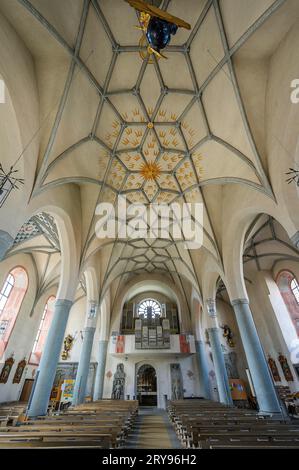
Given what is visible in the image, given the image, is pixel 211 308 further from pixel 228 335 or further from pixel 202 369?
pixel 228 335

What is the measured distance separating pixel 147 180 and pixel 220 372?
429 inches

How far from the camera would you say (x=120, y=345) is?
15797 millimetres

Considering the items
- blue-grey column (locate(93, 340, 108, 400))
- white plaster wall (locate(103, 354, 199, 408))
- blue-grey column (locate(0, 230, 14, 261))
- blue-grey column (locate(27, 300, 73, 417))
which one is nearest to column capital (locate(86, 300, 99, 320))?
blue-grey column (locate(27, 300, 73, 417))

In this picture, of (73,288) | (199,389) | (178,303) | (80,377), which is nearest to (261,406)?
(73,288)

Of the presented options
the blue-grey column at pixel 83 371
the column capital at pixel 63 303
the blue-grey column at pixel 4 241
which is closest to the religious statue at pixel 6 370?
the blue-grey column at pixel 83 371

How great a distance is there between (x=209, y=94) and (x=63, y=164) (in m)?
5.51

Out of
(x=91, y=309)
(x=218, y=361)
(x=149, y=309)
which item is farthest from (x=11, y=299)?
(x=218, y=361)

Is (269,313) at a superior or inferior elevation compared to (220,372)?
superior

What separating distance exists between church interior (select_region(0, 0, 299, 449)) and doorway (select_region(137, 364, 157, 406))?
2.24 metres

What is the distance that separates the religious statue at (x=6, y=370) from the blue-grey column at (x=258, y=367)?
1316cm
